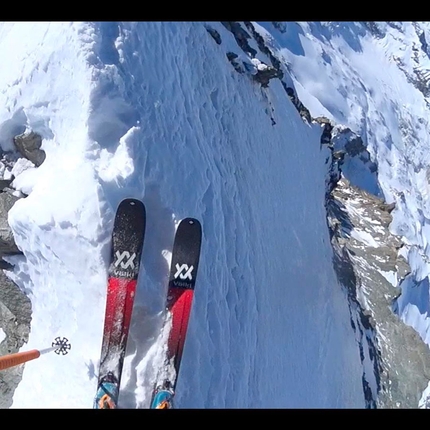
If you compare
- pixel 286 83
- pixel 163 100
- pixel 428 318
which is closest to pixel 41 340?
pixel 163 100

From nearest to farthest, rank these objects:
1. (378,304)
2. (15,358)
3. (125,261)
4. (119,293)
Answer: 1. (15,358)
2. (119,293)
3. (125,261)
4. (378,304)

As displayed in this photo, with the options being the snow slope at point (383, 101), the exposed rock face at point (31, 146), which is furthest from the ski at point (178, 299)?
the snow slope at point (383, 101)

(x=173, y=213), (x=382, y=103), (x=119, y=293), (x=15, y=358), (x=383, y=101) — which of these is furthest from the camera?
A: (x=383, y=101)

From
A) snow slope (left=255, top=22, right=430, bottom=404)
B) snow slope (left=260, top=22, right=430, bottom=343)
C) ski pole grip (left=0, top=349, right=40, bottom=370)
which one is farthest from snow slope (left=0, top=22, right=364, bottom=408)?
snow slope (left=260, top=22, right=430, bottom=343)

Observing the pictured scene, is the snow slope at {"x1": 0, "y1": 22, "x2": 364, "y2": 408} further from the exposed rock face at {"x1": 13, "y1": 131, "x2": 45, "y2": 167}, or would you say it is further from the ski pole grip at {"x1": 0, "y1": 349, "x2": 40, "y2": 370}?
the ski pole grip at {"x1": 0, "y1": 349, "x2": 40, "y2": 370}

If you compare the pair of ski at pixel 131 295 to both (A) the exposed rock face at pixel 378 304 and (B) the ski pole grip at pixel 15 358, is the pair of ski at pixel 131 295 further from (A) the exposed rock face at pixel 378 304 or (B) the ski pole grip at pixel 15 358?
(A) the exposed rock face at pixel 378 304

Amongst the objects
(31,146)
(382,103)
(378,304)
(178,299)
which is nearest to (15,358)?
(178,299)

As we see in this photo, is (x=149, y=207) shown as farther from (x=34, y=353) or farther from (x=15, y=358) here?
(x=15, y=358)
